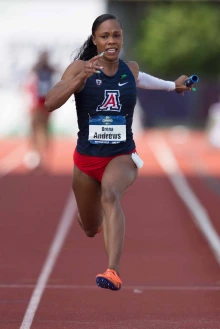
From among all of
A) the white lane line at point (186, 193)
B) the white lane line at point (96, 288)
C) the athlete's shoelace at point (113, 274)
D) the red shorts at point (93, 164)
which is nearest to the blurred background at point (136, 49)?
the white lane line at point (186, 193)

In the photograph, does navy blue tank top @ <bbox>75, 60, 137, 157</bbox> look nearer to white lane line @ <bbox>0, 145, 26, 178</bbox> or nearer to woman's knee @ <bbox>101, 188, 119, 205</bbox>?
woman's knee @ <bbox>101, 188, 119, 205</bbox>

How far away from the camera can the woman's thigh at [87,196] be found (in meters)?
7.17

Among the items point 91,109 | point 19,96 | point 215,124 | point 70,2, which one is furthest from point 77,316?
point 70,2

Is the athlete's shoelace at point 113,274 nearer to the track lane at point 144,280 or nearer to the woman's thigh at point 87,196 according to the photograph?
the track lane at point 144,280

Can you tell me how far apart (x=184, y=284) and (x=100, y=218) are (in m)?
1.44

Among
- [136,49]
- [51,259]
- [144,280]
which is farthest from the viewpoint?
[136,49]

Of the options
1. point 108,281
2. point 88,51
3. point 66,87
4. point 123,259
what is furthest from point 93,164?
point 123,259

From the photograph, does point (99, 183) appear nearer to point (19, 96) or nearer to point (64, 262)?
point (64, 262)

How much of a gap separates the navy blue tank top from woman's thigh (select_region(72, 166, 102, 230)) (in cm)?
20

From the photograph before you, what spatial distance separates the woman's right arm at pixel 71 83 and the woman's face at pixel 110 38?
19 cm

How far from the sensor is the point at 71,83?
6602 mm

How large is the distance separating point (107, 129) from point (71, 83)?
0.48 metres

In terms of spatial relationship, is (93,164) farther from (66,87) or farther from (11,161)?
(11,161)

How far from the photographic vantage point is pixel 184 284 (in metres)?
8.55
